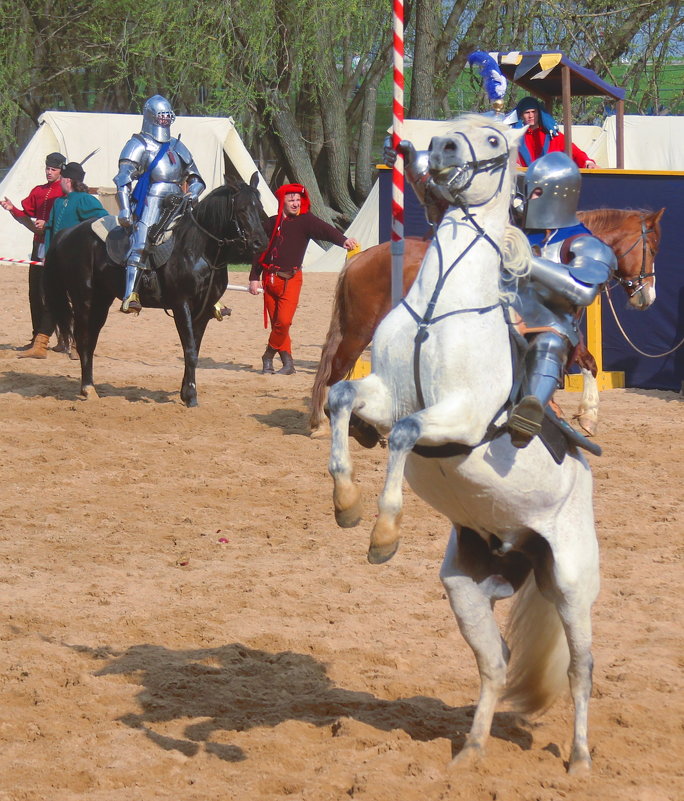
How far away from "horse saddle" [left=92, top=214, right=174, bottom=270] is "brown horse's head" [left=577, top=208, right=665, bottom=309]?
3.69 m

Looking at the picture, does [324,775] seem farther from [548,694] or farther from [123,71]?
[123,71]

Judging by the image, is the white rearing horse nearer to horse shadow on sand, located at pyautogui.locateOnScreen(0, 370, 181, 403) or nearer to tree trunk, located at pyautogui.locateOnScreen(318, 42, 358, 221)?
horse shadow on sand, located at pyautogui.locateOnScreen(0, 370, 181, 403)

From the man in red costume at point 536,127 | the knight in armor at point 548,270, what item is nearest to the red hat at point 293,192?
the man in red costume at point 536,127

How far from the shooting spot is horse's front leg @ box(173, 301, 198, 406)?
10.4 meters

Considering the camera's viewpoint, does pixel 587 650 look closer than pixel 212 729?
Yes

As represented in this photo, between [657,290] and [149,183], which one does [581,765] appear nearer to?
[149,183]

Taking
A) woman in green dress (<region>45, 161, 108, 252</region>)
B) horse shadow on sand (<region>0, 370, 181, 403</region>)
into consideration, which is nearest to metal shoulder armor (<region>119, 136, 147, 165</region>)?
horse shadow on sand (<region>0, 370, 181, 403</region>)

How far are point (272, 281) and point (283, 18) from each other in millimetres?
13076

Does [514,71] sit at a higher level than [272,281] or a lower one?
higher

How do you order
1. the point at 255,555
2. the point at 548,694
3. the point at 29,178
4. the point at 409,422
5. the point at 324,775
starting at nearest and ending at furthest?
1. the point at 409,422
2. the point at 324,775
3. the point at 548,694
4. the point at 255,555
5. the point at 29,178

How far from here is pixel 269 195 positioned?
21297 millimetres

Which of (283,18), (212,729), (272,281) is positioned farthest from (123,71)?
(212,729)

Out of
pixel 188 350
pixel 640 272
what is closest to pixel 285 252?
pixel 188 350

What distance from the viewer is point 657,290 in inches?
452
